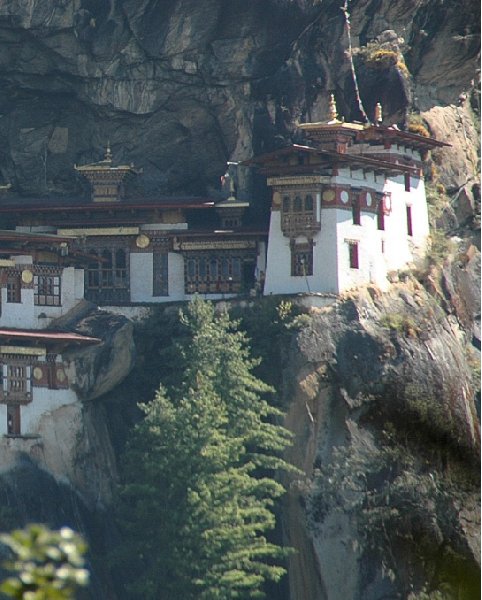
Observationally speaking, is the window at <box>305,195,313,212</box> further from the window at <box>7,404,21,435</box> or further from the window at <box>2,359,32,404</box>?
the window at <box>7,404,21,435</box>

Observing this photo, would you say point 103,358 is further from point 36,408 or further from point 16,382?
Result: point 16,382

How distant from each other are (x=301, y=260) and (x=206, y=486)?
423 inches

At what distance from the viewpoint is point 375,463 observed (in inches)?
2045

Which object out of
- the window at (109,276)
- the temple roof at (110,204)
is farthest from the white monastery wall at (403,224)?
the window at (109,276)

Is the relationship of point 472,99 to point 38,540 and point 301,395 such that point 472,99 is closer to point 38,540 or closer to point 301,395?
point 301,395

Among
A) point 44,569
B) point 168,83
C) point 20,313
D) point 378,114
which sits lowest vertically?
point 44,569

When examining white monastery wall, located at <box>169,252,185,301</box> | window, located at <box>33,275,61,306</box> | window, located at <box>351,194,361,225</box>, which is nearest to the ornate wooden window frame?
window, located at <box>351,194,361,225</box>

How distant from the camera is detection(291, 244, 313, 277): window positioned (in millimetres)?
55375

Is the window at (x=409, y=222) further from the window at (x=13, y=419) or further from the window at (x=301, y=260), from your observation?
the window at (x=13, y=419)

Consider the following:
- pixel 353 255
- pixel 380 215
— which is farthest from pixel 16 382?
pixel 380 215

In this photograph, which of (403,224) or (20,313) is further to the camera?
(403,224)

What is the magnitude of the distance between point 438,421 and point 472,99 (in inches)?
790

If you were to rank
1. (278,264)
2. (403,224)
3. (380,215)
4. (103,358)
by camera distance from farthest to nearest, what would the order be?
(403,224)
(380,215)
(278,264)
(103,358)

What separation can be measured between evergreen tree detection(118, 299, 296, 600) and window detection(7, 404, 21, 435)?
384 centimetres
